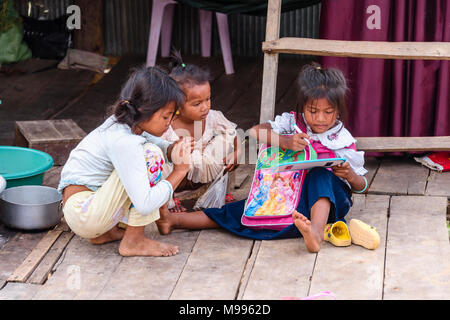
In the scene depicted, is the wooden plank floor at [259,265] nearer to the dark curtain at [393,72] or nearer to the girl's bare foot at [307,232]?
the girl's bare foot at [307,232]

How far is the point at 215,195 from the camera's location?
345 centimetres

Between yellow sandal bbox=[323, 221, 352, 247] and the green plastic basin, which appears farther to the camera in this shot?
the green plastic basin

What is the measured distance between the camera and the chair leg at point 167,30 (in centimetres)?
596

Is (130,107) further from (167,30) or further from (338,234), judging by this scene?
(167,30)

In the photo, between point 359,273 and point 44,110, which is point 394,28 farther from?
point 44,110

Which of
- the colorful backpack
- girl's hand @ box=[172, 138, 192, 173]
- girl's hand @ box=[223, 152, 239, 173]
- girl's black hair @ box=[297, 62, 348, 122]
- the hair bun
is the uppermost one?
Answer: girl's black hair @ box=[297, 62, 348, 122]

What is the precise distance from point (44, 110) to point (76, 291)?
3.00m

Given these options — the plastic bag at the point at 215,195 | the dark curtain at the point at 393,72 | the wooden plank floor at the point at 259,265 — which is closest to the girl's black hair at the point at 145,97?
the wooden plank floor at the point at 259,265

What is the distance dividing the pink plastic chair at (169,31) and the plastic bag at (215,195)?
2.50 meters

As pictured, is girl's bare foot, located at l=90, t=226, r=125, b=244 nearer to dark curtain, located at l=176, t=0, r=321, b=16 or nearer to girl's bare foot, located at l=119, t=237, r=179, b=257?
girl's bare foot, located at l=119, t=237, r=179, b=257

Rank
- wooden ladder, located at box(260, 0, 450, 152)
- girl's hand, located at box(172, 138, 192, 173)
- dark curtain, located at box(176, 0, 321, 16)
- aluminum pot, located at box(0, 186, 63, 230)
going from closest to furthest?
girl's hand, located at box(172, 138, 192, 173), aluminum pot, located at box(0, 186, 63, 230), wooden ladder, located at box(260, 0, 450, 152), dark curtain, located at box(176, 0, 321, 16)

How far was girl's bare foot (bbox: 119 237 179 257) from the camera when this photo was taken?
9.60ft

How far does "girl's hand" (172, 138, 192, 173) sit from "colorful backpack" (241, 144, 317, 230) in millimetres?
442

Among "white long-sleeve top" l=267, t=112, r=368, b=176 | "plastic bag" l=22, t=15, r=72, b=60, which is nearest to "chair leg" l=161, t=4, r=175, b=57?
"plastic bag" l=22, t=15, r=72, b=60
